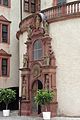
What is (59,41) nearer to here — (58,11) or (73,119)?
(58,11)

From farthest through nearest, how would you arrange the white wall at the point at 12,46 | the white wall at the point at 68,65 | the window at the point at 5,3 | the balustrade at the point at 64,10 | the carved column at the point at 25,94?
the window at the point at 5,3
the white wall at the point at 12,46
the carved column at the point at 25,94
the balustrade at the point at 64,10
the white wall at the point at 68,65

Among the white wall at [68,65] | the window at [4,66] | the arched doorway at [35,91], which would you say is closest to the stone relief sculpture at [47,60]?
the white wall at [68,65]

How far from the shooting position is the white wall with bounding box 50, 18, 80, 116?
2566 centimetres

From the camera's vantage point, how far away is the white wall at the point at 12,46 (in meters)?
35.4

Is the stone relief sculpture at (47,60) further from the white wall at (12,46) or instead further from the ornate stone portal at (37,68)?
the white wall at (12,46)

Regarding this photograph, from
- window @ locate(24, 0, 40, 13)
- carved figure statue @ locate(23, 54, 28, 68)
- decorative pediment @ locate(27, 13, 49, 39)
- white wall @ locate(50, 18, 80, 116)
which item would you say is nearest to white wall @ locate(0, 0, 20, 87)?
window @ locate(24, 0, 40, 13)

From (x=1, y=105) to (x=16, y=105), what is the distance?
144 cm

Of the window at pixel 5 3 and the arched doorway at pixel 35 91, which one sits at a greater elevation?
the window at pixel 5 3

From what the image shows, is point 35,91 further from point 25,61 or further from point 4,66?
point 4,66

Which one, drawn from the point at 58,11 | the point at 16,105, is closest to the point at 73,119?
the point at 58,11

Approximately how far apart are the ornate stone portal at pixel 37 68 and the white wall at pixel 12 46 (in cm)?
655

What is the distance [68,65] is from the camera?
26.1 metres

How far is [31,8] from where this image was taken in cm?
3775

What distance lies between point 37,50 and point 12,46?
809cm
